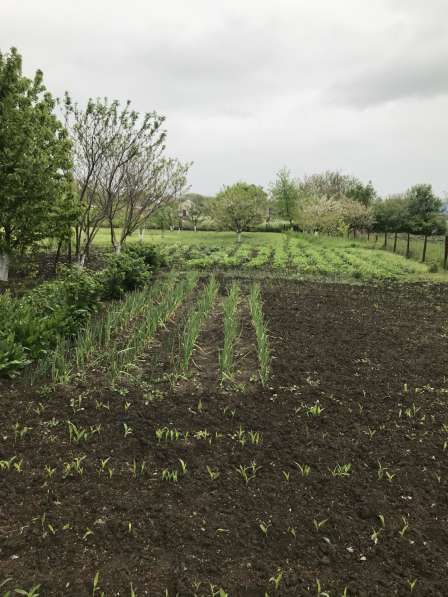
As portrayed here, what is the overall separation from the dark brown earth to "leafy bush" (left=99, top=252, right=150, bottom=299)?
3.44 metres

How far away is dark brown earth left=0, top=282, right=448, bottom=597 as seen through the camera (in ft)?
8.07

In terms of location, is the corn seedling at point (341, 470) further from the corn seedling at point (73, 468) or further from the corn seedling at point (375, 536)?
the corn seedling at point (73, 468)

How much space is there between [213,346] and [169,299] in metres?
2.09

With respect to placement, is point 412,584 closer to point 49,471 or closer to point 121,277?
point 49,471

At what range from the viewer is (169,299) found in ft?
25.9

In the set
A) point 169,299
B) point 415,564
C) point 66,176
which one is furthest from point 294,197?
point 415,564

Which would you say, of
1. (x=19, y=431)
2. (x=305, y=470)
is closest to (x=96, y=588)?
(x=305, y=470)

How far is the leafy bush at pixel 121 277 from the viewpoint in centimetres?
855

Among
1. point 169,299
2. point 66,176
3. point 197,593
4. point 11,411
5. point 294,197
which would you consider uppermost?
point 294,197

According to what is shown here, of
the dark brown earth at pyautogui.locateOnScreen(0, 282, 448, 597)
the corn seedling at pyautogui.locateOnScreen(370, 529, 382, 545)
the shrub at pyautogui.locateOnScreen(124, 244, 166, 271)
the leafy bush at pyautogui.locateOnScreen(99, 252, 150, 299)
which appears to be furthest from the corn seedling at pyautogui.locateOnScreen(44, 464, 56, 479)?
the shrub at pyautogui.locateOnScreen(124, 244, 166, 271)

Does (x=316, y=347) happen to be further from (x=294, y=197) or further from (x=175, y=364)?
(x=294, y=197)

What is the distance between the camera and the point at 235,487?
3.22 m

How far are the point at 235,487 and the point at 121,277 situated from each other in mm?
6399

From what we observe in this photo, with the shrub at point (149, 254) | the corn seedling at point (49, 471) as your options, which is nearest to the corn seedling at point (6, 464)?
the corn seedling at point (49, 471)
